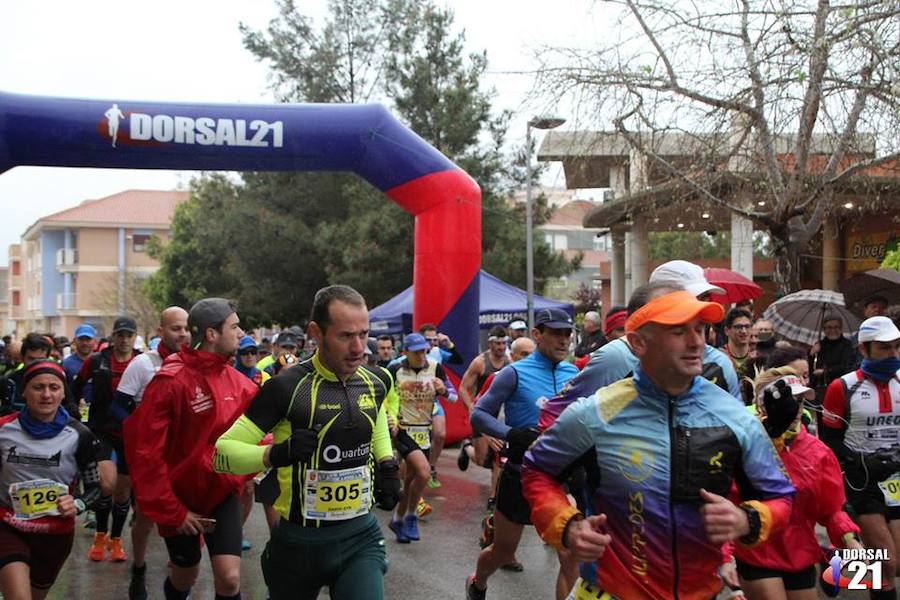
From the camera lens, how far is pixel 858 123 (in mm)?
10500

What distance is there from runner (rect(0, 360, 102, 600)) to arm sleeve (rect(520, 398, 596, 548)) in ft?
9.99

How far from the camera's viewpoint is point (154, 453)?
5.13 meters

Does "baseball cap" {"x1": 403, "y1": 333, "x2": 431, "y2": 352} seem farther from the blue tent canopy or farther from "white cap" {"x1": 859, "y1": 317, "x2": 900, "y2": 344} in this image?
the blue tent canopy

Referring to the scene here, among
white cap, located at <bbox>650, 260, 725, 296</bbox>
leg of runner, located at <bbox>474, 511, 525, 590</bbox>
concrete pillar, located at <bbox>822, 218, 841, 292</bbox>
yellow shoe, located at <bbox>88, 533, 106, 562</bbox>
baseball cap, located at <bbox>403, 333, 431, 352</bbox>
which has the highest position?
concrete pillar, located at <bbox>822, 218, 841, 292</bbox>

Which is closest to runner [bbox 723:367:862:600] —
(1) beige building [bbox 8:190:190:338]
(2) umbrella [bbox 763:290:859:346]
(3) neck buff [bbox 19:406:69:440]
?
(3) neck buff [bbox 19:406:69:440]

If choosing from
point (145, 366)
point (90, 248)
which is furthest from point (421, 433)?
point (90, 248)

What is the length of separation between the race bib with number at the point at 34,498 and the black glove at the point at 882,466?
4666 mm

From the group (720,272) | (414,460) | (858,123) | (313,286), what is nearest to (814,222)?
(858,123)

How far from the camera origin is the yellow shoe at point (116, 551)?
7991 millimetres

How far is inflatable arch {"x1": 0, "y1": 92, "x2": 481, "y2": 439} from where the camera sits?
1142cm

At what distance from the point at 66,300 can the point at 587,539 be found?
73257 mm

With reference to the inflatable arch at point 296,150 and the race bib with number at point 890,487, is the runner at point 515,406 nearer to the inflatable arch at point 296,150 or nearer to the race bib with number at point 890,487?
the race bib with number at point 890,487

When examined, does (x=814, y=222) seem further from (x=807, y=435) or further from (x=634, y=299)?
(x=634, y=299)

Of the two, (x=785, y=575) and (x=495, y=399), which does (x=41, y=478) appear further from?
(x=785, y=575)
